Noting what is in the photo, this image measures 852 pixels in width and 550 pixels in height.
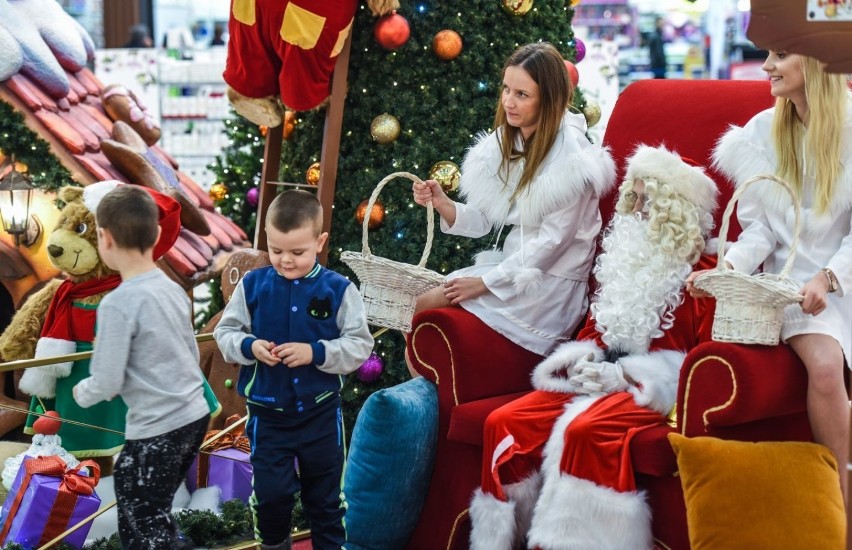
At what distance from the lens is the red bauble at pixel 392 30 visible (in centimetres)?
454

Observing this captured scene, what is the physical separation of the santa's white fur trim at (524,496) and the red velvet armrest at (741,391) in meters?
0.51

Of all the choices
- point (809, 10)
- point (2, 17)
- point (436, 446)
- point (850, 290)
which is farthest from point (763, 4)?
point (2, 17)

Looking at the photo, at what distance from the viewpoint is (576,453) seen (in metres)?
3.01

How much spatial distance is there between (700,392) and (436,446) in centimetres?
101

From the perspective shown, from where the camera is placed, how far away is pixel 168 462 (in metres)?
2.66

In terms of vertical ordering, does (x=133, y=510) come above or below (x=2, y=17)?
below

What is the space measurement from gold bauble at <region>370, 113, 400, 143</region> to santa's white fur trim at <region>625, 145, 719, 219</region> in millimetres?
1578

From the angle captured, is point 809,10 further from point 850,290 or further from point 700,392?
point 850,290

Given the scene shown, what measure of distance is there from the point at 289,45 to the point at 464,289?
1.54 metres

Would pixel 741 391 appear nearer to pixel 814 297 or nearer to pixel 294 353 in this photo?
pixel 814 297

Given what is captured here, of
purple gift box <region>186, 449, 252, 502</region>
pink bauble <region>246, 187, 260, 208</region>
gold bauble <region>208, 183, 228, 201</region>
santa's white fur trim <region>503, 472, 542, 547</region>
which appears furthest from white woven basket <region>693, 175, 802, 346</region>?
gold bauble <region>208, 183, 228, 201</region>

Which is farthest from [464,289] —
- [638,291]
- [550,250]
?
[638,291]

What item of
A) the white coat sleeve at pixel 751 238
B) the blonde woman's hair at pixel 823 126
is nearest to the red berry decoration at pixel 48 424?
the white coat sleeve at pixel 751 238

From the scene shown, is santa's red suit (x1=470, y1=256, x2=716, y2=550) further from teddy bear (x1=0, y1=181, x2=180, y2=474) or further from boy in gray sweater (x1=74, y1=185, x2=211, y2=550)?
teddy bear (x1=0, y1=181, x2=180, y2=474)
